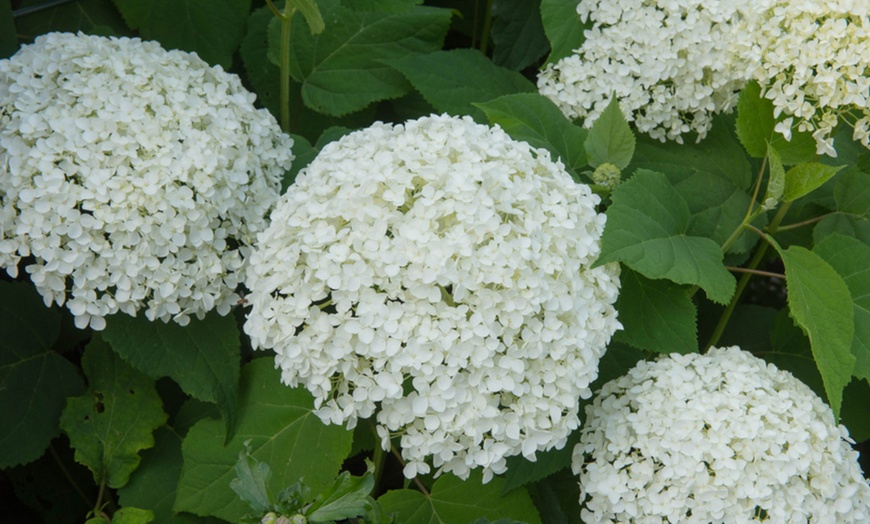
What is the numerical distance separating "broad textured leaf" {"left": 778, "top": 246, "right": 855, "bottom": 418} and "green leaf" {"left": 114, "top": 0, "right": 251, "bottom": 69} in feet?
5.75

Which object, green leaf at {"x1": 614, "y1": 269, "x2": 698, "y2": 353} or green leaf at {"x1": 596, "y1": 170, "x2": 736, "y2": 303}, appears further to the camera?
green leaf at {"x1": 614, "y1": 269, "x2": 698, "y2": 353}

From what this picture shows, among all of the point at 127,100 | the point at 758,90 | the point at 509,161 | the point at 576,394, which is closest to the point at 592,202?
the point at 509,161

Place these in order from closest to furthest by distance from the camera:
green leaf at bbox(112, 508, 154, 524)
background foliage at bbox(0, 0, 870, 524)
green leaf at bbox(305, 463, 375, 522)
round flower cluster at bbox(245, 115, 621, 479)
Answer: green leaf at bbox(305, 463, 375, 522) < round flower cluster at bbox(245, 115, 621, 479) < background foliage at bbox(0, 0, 870, 524) < green leaf at bbox(112, 508, 154, 524)

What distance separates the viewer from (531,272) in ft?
5.34

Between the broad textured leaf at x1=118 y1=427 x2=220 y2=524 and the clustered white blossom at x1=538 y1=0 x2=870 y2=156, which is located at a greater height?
the clustered white blossom at x1=538 y1=0 x2=870 y2=156

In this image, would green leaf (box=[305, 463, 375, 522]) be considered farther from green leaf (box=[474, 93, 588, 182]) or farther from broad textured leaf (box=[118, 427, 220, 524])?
Answer: green leaf (box=[474, 93, 588, 182])

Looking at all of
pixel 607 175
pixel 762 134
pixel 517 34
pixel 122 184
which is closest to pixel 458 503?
pixel 607 175

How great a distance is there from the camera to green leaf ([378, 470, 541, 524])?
6.40 ft

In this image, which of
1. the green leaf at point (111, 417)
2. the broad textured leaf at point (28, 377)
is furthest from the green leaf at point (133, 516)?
the broad textured leaf at point (28, 377)

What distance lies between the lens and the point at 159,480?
7.25ft

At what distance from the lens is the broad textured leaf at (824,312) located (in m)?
1.78

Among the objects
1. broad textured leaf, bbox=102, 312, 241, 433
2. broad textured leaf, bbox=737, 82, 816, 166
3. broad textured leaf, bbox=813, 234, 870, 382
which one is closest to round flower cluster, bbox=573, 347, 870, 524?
broad textured leaf, bbox=813, 234, 870, 382

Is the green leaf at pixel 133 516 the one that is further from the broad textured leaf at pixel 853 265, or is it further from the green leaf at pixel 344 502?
the broad textured leaf at pixel 853 265

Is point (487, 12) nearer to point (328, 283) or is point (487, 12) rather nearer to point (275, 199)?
point (275, 199)
